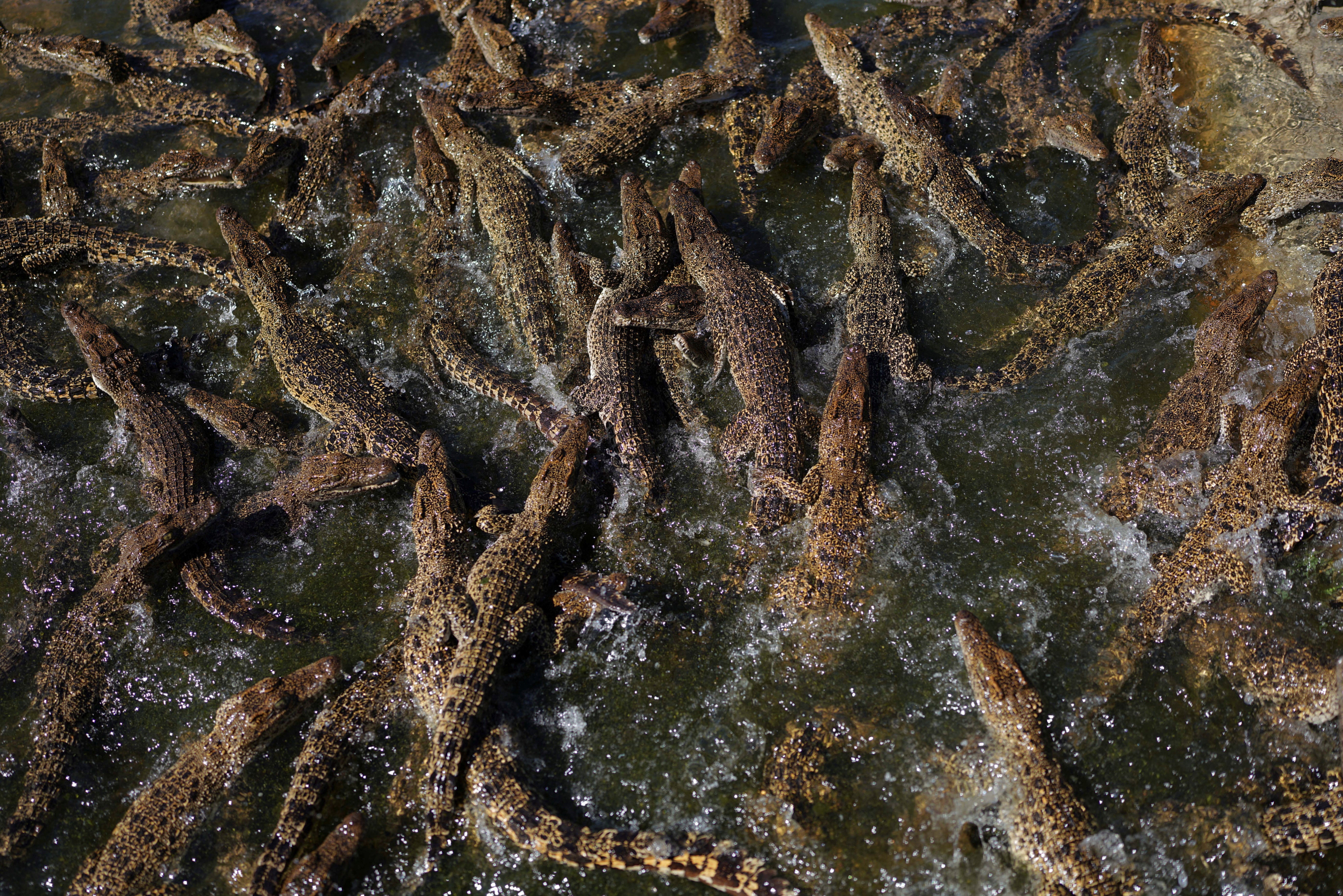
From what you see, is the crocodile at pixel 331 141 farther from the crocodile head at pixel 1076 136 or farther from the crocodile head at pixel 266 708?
the crocodile head at pixel 1076 136

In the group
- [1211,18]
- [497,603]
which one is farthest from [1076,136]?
[497,603]

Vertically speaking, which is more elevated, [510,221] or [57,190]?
[57,190]

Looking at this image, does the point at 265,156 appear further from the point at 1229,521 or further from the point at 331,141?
the point at 1229,521

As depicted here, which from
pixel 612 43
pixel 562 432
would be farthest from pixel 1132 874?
pixel 612 43

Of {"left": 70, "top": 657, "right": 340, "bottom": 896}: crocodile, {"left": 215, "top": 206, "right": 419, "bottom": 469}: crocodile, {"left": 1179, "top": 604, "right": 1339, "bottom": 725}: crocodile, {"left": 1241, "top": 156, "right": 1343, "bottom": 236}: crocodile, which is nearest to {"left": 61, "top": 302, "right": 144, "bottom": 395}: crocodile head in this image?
{"left": 215, "top": 206, "right": 419, "bottom": 469}: crocodile

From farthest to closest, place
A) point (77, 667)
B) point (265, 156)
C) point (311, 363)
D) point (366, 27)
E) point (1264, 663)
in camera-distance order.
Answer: point (366, 27)
point (265, 156)
point (311, 363)
point (77, 667)
point (1264, 663)

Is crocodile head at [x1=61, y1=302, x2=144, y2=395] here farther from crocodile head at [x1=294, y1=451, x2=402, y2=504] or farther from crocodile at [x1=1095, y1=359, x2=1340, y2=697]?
crocodile at [x1=1095, y1=359, x2=1340, y2=697]

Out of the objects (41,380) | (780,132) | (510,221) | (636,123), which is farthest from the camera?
(636,123)

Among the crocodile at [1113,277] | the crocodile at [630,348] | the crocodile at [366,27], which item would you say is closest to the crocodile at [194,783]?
the crocodile at [630,348]
